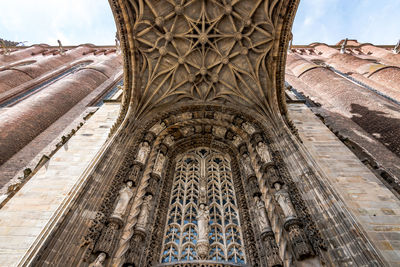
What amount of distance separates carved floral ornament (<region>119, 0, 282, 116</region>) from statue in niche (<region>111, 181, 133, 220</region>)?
120 inches

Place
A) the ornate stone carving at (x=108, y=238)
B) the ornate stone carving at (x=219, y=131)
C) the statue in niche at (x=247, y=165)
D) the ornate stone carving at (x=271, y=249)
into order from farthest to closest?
the ornate stone carving at (x=219, y=131), the statue in niche at (x=247, y=165), the ornate stone carving at (x=271, y=249), the ornate stone carving at (x=108, y=238)

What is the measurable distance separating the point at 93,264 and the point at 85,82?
10937 millimetres

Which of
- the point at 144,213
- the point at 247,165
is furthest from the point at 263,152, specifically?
the point at 144,213

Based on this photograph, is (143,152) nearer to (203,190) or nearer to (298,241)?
(203,190)

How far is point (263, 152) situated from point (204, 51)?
14.1ft

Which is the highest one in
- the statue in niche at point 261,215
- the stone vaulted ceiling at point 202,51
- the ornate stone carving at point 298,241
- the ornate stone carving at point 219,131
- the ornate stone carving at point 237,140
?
the stone vaulted ceiling at point 202,51

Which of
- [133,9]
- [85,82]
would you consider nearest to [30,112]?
[85,82]

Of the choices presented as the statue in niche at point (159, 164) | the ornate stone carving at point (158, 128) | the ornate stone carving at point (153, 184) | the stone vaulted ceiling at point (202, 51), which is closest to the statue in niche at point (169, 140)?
the ornate stone carving at point (158, 128)

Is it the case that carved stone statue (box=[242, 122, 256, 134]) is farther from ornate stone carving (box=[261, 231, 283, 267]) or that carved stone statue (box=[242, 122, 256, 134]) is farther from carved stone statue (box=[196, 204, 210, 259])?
ornate stone carving (box=[261, 231, 283, 267])

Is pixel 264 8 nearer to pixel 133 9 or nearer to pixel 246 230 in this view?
pixel 133 9

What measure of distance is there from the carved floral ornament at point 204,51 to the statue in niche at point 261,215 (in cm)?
328

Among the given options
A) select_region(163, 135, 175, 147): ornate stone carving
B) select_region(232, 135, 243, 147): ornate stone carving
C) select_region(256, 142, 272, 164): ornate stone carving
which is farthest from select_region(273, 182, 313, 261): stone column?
select_region(163, 135, 175, 147): ornate stone carving

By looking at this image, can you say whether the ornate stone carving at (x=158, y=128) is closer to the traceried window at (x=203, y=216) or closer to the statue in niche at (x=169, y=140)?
the statue in niche at (x=169, y=140)

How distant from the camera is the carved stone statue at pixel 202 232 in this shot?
205 inches
